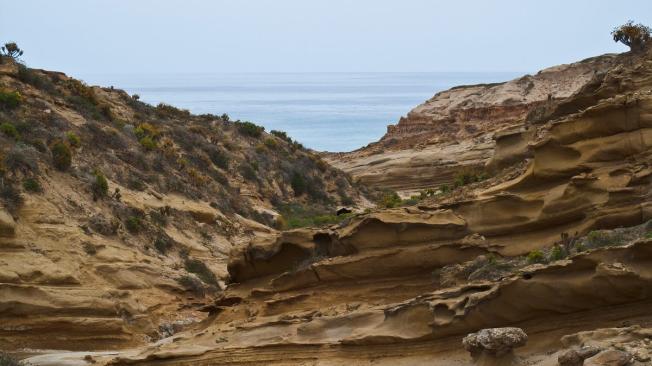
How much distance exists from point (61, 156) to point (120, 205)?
220cm

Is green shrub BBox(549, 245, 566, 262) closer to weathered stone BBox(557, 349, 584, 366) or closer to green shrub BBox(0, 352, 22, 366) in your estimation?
weathered stone BBox(557, 349, 584, 366)

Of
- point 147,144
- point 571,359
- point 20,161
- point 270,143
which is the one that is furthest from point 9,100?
point 571,359

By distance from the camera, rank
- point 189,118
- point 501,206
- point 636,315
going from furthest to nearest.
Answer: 1. point 189,118
2. point 501,206
3. point 636,315

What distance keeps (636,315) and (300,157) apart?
112 feet

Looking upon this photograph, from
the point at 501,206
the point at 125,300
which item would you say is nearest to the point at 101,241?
the point at 125,300

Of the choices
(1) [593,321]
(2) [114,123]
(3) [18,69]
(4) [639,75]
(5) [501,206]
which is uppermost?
(3) [18,69]

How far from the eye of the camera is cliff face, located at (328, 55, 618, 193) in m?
47.4

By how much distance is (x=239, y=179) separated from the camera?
135 ft

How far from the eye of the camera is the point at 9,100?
1280 inches

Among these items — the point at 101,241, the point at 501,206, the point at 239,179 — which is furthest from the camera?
the point at 239,179

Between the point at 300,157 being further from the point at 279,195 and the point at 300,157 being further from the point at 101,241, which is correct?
the point at 101,241

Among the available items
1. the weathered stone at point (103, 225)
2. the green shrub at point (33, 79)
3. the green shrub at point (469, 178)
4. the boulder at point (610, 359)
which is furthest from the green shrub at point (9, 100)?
the boulder at point (610, 359)

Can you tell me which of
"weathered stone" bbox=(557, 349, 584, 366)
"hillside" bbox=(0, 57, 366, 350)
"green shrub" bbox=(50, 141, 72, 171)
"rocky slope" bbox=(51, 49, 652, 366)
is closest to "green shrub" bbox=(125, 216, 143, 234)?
"hillside" bbox=(0, 57, 366, 350)

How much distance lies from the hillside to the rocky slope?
7.51 ft
